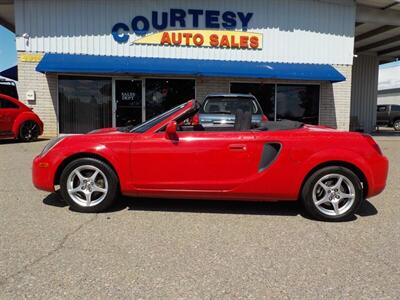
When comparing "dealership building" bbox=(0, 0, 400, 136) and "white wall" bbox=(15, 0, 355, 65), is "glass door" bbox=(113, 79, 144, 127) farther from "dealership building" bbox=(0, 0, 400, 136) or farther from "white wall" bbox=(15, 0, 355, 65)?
"white wall" bbox=(15, 0, 355, 65)

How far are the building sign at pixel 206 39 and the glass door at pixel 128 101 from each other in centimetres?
158

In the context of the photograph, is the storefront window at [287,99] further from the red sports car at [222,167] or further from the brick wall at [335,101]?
the red sports car at [222,167]

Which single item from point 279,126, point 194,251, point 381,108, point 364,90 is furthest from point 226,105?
point 381,108

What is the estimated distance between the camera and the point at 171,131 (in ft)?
16.2

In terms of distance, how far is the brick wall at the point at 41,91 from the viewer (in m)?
14.8

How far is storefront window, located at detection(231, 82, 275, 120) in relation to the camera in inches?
640

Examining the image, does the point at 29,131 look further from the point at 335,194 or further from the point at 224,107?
the point at 335,194

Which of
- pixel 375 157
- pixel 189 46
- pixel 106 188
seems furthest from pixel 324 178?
pixel 189 46

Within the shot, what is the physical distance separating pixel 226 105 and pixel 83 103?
7.30 m

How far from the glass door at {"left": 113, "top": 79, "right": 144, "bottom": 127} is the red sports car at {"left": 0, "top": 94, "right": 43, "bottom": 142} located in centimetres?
297

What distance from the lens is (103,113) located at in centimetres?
1534

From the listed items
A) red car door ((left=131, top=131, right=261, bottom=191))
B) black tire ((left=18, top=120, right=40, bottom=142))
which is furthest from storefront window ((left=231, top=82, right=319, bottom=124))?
red car door ((left=131, top=131, right=261, bottom=191))

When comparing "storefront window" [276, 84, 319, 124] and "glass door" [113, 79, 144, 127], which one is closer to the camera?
"glass door" [113, 79, 144, 127]

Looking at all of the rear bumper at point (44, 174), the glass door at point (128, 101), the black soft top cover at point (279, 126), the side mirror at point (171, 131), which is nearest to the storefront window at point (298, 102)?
the glass door at point (128, 101)
